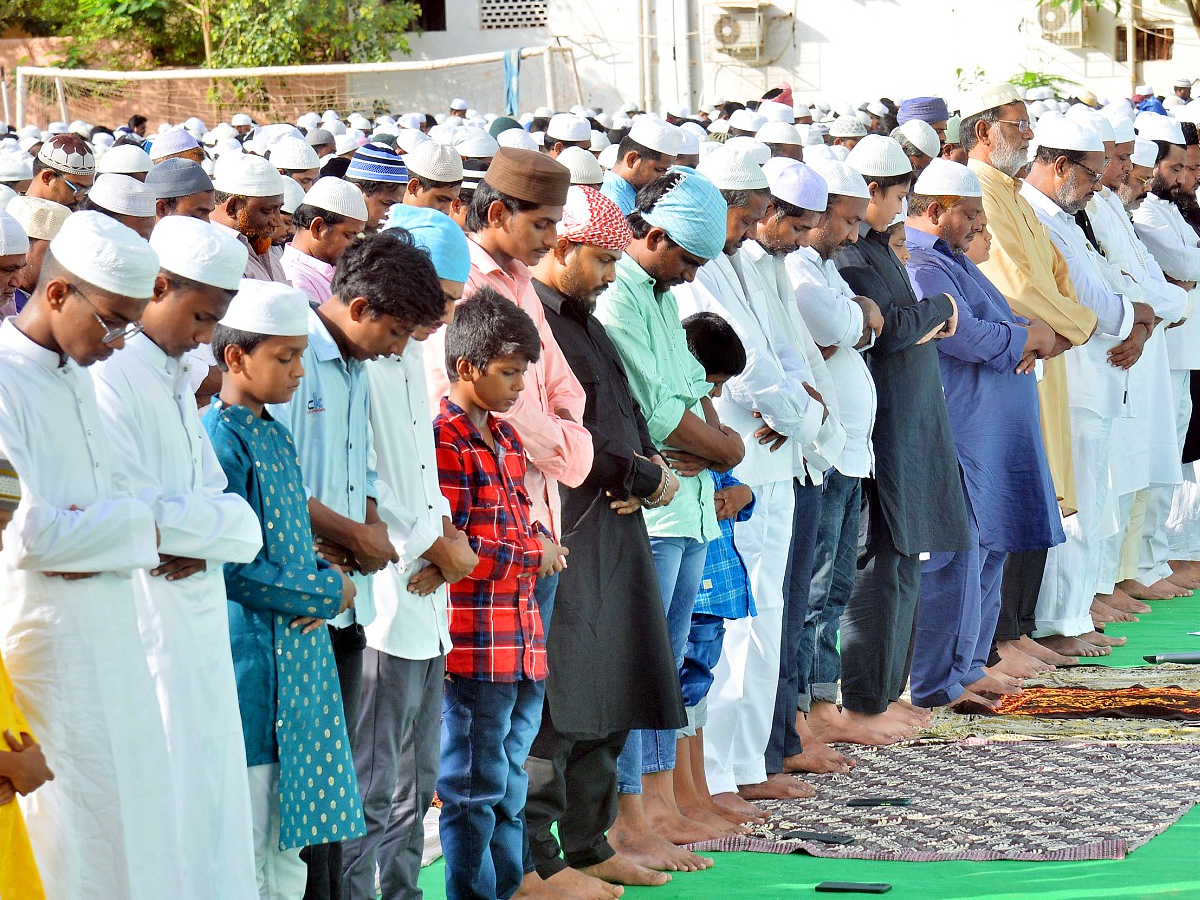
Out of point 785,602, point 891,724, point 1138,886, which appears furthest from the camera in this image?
point 891,724

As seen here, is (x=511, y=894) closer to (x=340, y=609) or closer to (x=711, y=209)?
(x=340, y=609)

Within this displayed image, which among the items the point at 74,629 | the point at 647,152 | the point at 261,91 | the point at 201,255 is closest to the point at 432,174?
the point at 647,152

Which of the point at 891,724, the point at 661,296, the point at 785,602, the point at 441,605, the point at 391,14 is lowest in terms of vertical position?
the point at 891,724

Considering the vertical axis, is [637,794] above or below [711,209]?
below

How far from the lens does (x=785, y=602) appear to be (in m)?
5.82

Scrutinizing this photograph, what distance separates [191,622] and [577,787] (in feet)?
5.15

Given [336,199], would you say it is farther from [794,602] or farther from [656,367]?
[794,602]

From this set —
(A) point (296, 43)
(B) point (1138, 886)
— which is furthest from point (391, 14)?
(B) point (1138, 886)

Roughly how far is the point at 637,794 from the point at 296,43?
23.2 meters

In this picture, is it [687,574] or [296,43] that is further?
[296,43]

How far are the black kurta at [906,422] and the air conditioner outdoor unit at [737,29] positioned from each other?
2206cm

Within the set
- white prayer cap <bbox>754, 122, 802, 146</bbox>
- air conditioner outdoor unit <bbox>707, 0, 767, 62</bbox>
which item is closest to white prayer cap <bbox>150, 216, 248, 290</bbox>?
white prayer cap <bbox>754, 122, 802, 146</bbox>

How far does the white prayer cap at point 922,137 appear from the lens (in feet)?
28.3

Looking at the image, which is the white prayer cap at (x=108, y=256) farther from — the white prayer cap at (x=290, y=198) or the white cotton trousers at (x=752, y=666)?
the white prayer cap at (x=290, y=198)
